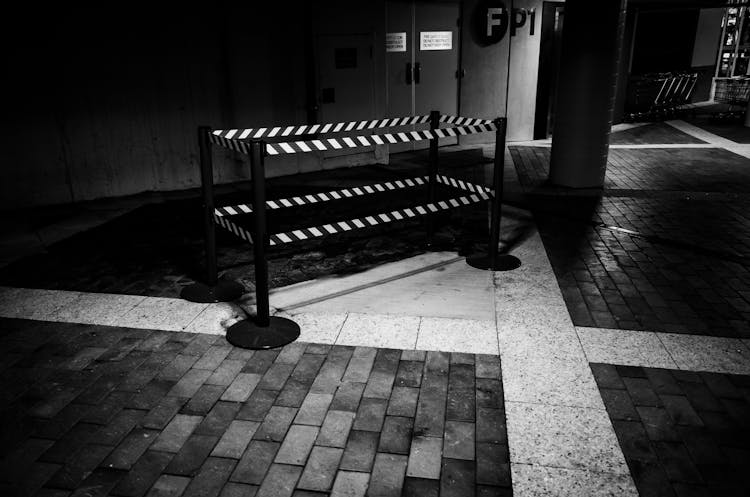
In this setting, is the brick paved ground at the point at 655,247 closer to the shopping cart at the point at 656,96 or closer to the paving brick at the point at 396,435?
the paving brick at the point at 396,435

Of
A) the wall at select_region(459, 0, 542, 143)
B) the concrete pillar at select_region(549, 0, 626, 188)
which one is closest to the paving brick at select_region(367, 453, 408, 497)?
the concrete pillar at select_region(549, 0, 626, 188)

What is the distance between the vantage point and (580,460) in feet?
10.1

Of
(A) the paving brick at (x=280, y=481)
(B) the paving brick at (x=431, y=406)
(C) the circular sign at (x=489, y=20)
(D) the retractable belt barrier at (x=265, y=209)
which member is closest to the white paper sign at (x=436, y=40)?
(C) the circular sign at (x=489, y=20)

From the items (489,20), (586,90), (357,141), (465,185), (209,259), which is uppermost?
(489,20)

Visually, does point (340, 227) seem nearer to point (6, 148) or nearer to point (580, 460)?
point (580, 460)

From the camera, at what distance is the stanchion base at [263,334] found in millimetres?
4305

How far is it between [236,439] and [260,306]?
135cm

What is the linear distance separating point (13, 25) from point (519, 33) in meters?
9.93

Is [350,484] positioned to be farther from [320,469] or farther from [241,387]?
[241,387]

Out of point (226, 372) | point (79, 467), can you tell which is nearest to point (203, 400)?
point (226, 372)

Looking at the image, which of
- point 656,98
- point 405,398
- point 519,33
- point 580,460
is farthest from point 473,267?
→ point 656,98

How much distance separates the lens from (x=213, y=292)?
17.0ft

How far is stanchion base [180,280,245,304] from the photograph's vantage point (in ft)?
16.8

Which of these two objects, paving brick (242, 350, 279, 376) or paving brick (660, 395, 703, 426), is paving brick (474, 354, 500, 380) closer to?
paving brick (660, 395, 703, 426)
